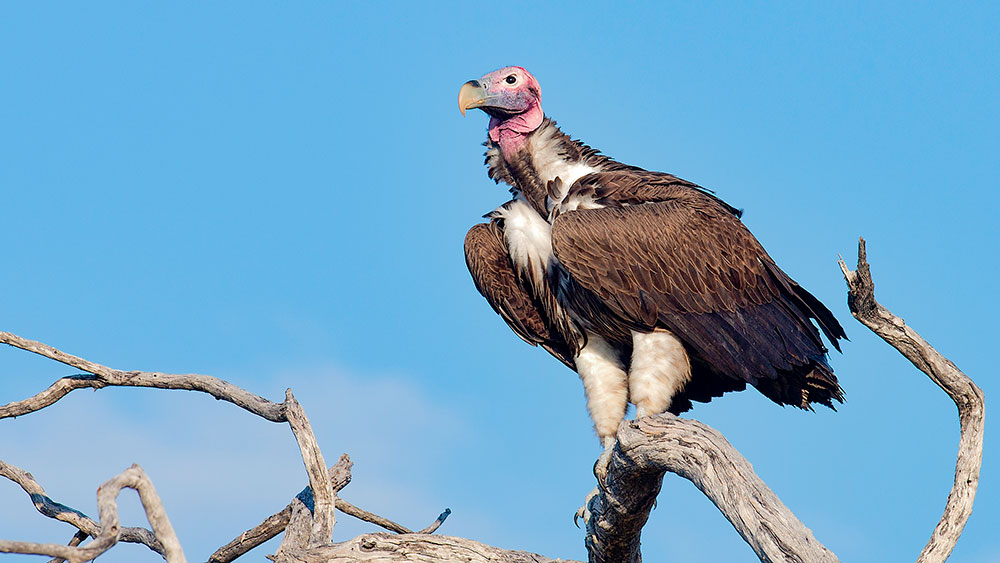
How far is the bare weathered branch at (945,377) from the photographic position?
166 inches

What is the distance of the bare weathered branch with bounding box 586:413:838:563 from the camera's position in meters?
3.47

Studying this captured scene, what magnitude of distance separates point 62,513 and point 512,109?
3718mm

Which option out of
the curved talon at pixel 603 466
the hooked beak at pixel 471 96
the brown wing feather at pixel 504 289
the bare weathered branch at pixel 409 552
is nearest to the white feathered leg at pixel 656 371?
the curved talon at pixel 603 466

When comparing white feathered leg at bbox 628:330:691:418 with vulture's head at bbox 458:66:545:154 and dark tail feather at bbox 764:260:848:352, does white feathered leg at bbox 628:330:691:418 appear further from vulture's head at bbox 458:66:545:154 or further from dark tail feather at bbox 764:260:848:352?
vulture's head at bbox 458:66:545:154

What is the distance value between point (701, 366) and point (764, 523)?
108 inches

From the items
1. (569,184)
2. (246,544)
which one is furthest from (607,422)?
(246,544)

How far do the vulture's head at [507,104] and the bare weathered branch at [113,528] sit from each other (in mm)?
3818

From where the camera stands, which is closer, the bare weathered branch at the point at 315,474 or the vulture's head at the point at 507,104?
the bare weathered branch at the point at 315,474

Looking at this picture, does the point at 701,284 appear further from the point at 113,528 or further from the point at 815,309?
the point at 113,528

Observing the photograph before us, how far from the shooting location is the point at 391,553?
495 centimetres

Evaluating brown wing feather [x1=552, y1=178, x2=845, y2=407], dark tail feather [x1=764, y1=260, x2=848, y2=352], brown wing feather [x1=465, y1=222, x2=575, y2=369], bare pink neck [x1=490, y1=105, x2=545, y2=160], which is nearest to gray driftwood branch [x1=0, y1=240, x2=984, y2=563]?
brown wing feather [x1=552, y1=178, x2=845, y2=407]

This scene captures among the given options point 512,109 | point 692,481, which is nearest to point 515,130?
point 512,109

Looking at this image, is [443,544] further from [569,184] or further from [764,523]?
[569,184]

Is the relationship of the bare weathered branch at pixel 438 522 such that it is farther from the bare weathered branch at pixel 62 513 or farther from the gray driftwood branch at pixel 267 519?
the bare weathered branch at pixel 62 513
